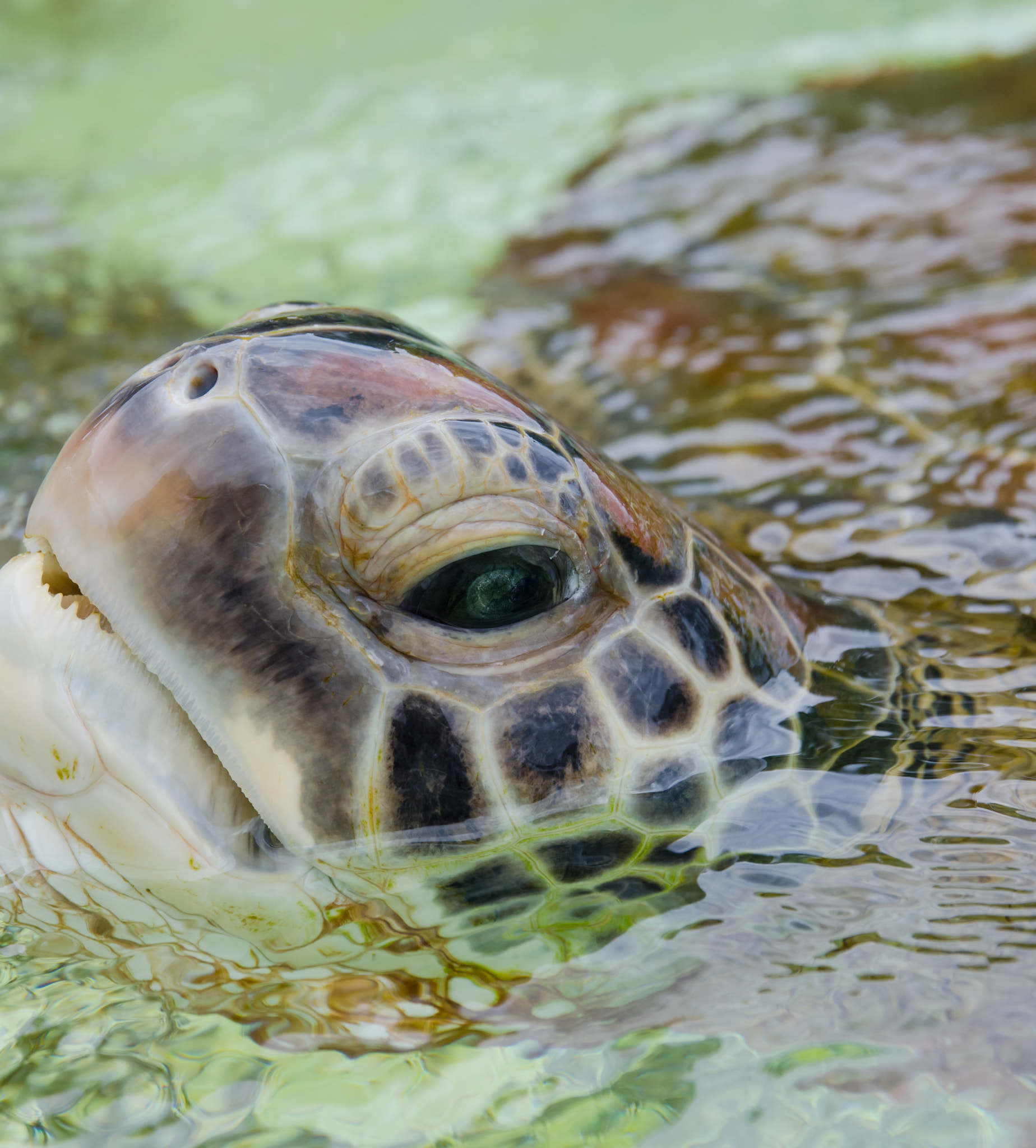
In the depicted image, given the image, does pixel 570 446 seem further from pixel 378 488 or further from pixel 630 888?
pixel 630 888

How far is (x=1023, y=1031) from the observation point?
36.9 inches

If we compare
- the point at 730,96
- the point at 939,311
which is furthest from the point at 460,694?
the point at 730,96

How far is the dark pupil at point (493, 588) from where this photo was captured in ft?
3.29

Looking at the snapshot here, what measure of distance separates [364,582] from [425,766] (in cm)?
17

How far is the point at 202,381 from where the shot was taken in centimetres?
100

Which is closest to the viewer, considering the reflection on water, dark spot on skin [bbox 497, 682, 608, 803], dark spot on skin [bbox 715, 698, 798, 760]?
the reflection on water

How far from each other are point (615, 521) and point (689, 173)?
8.54 ft

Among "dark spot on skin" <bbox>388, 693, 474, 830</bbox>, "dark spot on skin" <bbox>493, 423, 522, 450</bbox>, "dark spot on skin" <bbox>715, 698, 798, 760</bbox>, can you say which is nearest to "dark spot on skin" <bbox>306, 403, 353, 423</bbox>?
"dark spot on skin" <bbox>493, 423, 522, 450</bbox>

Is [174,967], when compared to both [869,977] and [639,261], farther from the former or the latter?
[639,261]

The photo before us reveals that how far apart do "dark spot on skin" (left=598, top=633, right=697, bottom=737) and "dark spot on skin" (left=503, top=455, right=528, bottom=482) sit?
188mm

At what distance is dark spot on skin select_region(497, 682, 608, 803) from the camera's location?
102 centimetres

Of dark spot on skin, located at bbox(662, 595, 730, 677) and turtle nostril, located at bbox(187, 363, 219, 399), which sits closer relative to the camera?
turtle nostril, located at bbox(187, 363, 219, 399)

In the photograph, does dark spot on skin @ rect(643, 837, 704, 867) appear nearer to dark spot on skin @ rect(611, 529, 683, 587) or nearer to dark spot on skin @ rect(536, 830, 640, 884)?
dark spot on skin @ rect(536, 830, 640, 884)

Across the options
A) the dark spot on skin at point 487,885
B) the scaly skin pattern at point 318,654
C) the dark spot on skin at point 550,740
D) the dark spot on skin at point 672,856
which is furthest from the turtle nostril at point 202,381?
the dark spot on skin at point 672,856
